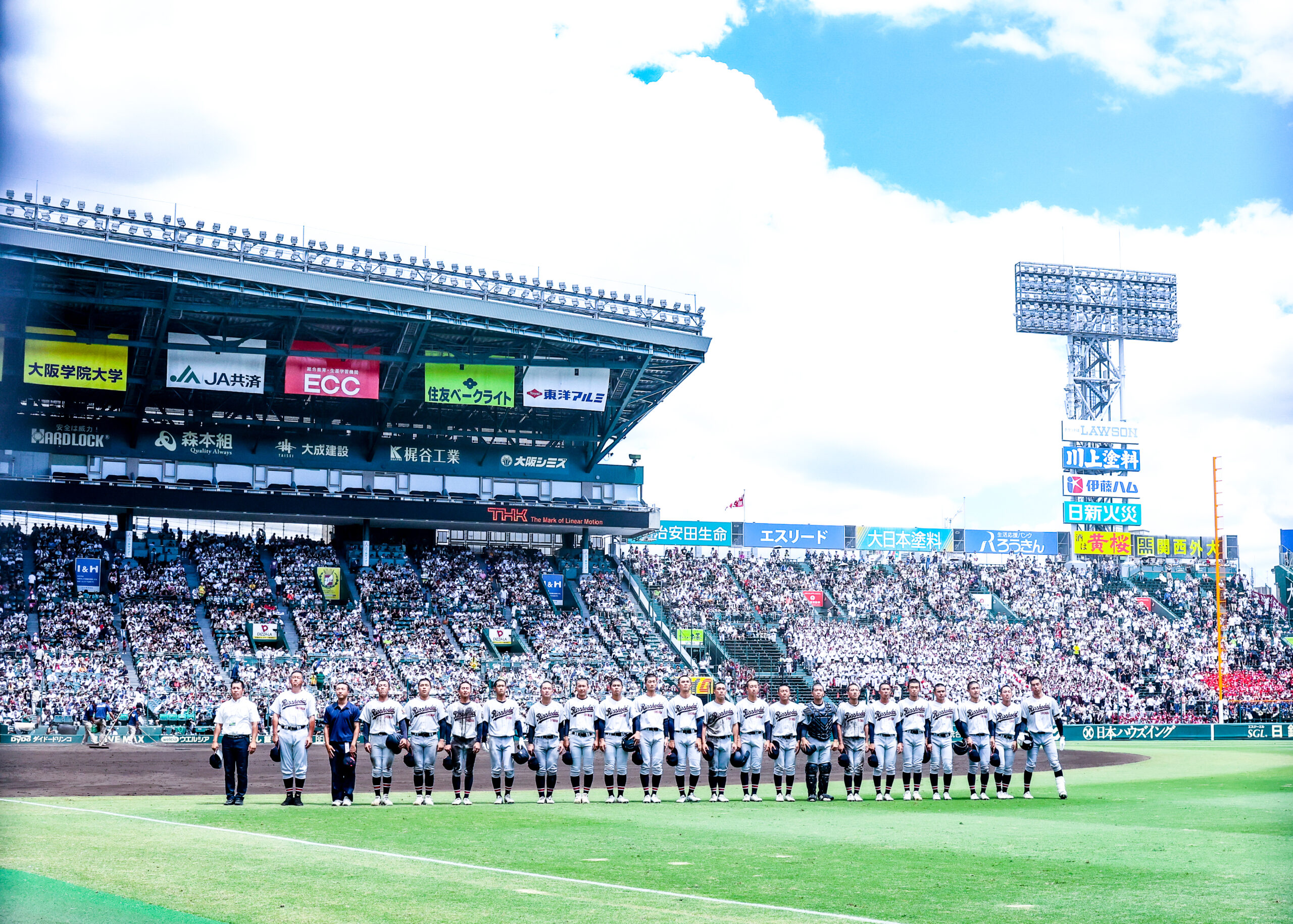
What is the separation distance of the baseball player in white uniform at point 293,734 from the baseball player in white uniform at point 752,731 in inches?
289

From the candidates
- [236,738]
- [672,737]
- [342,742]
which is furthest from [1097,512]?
[236,738]

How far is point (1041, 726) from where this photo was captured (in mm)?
22500

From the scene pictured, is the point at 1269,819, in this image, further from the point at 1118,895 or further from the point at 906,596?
the point at 906,596

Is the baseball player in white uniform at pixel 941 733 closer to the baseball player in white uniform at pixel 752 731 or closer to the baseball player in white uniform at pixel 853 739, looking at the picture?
the baseball player in white uniform at pixel 853 739

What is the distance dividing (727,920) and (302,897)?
350cm

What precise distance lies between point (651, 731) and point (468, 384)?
35.0 m

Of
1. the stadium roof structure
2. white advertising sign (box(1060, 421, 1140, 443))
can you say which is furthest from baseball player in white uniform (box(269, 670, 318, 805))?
white advertising sign (box(1060, 421, 1140, 443))

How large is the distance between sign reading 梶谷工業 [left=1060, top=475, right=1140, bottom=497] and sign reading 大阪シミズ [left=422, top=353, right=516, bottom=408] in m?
34.6

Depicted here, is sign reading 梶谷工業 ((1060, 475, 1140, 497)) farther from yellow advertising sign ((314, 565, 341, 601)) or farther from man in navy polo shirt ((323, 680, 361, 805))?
man in navy polo shirt ((323, 680, 361, 805))

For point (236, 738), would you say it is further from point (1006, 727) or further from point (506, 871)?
point (1006, 727)

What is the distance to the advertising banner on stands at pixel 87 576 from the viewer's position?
168 feet

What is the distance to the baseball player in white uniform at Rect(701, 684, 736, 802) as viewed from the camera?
21.7 meters

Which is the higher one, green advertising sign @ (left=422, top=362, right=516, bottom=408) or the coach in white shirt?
green advertising sign @ (left=422, top=362, right=516, bottom=408)

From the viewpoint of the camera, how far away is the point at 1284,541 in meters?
64.4
